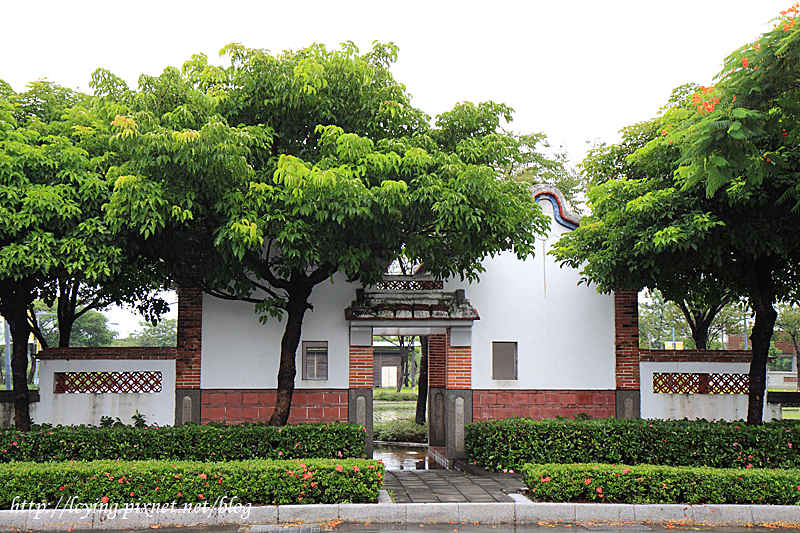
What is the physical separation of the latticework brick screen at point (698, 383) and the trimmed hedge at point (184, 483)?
673 centimetres

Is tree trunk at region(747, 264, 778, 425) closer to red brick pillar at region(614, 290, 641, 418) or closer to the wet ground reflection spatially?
red brick pillar at region(614, 290, 641, 418)

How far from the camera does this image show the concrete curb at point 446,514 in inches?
296

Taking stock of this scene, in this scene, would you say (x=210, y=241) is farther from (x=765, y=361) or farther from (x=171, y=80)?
(x=765, y=361)

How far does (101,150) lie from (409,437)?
10.9m

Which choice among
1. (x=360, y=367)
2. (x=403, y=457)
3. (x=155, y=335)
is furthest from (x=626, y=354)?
(x=155, y=335)

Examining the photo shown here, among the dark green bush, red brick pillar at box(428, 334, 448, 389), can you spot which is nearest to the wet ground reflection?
the dark green bush

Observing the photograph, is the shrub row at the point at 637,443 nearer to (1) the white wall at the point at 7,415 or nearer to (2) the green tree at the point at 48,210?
(2) the green tree at the point at 48,210

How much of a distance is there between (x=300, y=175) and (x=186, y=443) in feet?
15.1

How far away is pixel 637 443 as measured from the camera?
1057cm

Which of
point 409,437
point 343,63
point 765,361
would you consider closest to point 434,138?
point 343,63

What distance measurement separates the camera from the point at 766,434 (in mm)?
10203

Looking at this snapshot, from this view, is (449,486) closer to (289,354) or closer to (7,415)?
(289,354)

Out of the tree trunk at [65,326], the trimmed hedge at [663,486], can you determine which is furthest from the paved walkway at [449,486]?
the tree trunk at [65,326]

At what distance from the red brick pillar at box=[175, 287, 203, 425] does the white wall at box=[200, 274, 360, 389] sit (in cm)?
12
